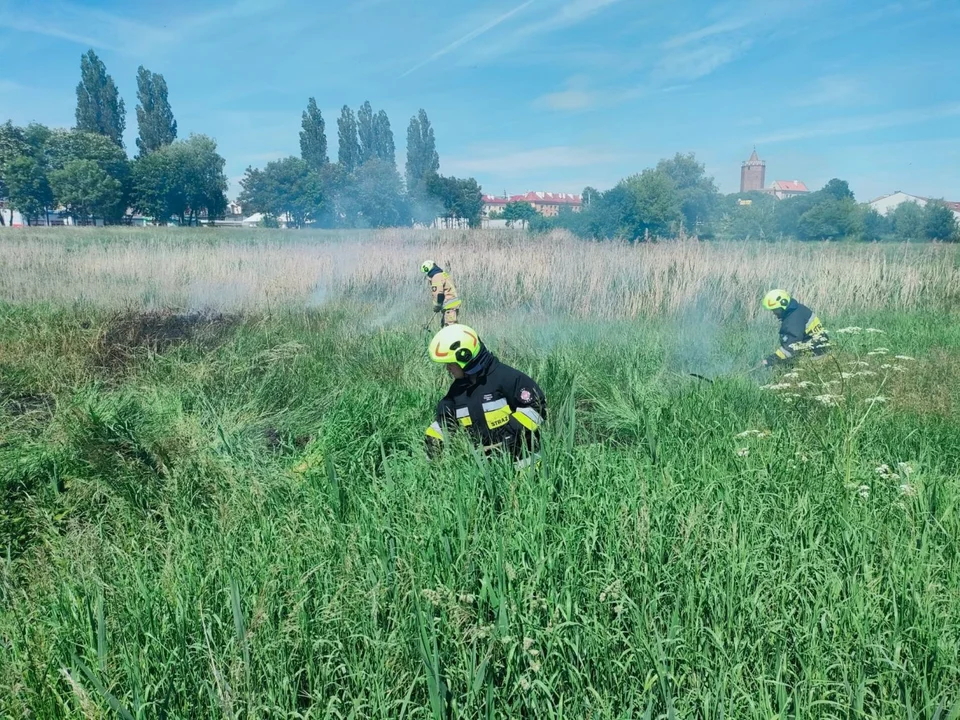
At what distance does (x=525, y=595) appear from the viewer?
2424mm

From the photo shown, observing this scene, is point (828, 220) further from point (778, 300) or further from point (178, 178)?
point (178, 178)

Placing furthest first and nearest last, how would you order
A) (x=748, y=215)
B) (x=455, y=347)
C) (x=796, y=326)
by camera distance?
(x=748, y=215) < (x=796, y=326) < (x=455, y=347)

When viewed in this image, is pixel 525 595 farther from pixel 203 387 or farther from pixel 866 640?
pixel 203 387

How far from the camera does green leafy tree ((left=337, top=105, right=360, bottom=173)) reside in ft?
181

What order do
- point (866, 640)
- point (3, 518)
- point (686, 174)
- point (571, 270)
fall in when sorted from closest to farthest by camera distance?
point (866, 640)
point (3, 518)
point (571, 270)
point (686, 174)

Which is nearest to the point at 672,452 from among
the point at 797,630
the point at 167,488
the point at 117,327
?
the point at 797,630

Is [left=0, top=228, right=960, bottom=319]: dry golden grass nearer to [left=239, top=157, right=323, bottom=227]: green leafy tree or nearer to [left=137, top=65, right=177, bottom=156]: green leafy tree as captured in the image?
[left=239, top=157, right=323, bottom=227]: green leafy tree

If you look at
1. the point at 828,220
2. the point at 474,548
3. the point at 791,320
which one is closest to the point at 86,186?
the point at 828,220

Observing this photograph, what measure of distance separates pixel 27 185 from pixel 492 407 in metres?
61.2

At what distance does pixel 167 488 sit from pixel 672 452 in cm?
316

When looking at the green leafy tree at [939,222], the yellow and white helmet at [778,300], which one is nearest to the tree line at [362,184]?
the green leafy tree at [939,222]

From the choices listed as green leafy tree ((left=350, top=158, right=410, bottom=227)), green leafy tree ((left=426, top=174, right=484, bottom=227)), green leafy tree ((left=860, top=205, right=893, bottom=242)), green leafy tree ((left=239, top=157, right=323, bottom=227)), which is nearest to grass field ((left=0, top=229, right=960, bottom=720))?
green leafy tree ((left=860, top=205, right=893, bottom=242))

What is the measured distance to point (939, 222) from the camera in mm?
26750

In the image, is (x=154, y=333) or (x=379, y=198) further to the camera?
(x=379, y=198)
